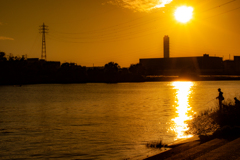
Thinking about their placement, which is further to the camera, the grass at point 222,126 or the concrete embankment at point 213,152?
the grass at point 222,126

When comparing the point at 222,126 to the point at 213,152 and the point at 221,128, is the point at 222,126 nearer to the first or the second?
the point at 221,128

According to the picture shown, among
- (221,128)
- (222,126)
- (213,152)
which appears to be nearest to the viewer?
(213,152)

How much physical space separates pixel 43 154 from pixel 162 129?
1273 centimetres

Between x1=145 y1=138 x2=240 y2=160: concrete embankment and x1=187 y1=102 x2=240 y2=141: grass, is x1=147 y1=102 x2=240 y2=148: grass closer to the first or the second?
x1=187 y1=102 x2=240 y2=141: grass

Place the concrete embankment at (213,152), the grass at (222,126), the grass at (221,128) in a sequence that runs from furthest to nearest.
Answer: the grass at (222,126), the grass at (221,128), the concrete embankment at (213,152)

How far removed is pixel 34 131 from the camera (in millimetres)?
28781

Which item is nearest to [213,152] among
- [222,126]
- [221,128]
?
[221,128]

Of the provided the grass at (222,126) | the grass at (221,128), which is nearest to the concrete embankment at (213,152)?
the grass at (221,128)

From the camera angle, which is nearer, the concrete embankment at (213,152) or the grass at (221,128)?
the concrete embankment at (213,152)

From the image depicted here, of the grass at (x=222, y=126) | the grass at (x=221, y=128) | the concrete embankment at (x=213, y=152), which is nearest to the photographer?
the concrete embankment at (x=213, y=152)

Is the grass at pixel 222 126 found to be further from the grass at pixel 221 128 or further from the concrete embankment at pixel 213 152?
the concrete embankment at pixel 213 152

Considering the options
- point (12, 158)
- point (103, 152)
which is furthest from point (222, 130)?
point (12, 158)

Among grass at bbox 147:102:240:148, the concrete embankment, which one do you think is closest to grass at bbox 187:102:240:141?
grass at bbox 147:102:240:148

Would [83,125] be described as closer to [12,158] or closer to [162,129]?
[162,129]
